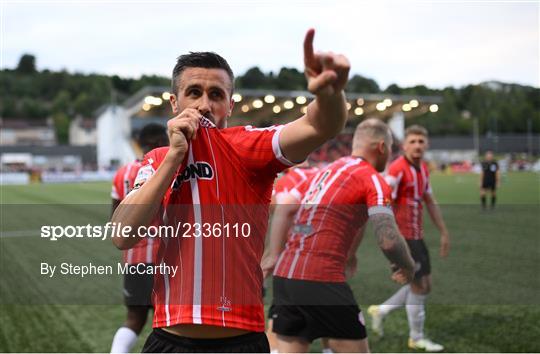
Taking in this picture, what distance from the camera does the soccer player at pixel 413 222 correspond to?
5.99 m

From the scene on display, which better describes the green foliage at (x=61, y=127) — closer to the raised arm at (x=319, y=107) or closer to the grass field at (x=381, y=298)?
the grass field at (x=381, y=298)

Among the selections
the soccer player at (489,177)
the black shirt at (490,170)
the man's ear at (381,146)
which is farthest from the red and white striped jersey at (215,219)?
the black shirt at (490,170)

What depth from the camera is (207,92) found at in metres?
2.00

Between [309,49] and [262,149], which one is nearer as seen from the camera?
[309,49]

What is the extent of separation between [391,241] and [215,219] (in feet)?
6.05

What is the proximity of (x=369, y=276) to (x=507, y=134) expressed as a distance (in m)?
53.8

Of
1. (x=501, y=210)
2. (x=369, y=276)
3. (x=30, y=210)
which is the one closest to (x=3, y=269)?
(x=369, y=276)

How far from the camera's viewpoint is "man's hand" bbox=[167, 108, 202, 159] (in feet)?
5.91

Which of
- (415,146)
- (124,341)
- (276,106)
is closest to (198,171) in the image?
(124,341)

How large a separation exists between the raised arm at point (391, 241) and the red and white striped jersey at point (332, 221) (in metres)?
0.22

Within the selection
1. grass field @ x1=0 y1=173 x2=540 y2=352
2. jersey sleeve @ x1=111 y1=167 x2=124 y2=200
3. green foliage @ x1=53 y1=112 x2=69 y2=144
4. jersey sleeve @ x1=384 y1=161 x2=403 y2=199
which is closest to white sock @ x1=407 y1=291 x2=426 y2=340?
grass field @ x1=0 y1=173 x2=540 y2=352

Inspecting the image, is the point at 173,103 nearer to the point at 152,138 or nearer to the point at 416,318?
the point at 152,138

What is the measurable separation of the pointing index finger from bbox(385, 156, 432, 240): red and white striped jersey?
477 centimetres

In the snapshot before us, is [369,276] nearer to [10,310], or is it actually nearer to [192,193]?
[10,310]
